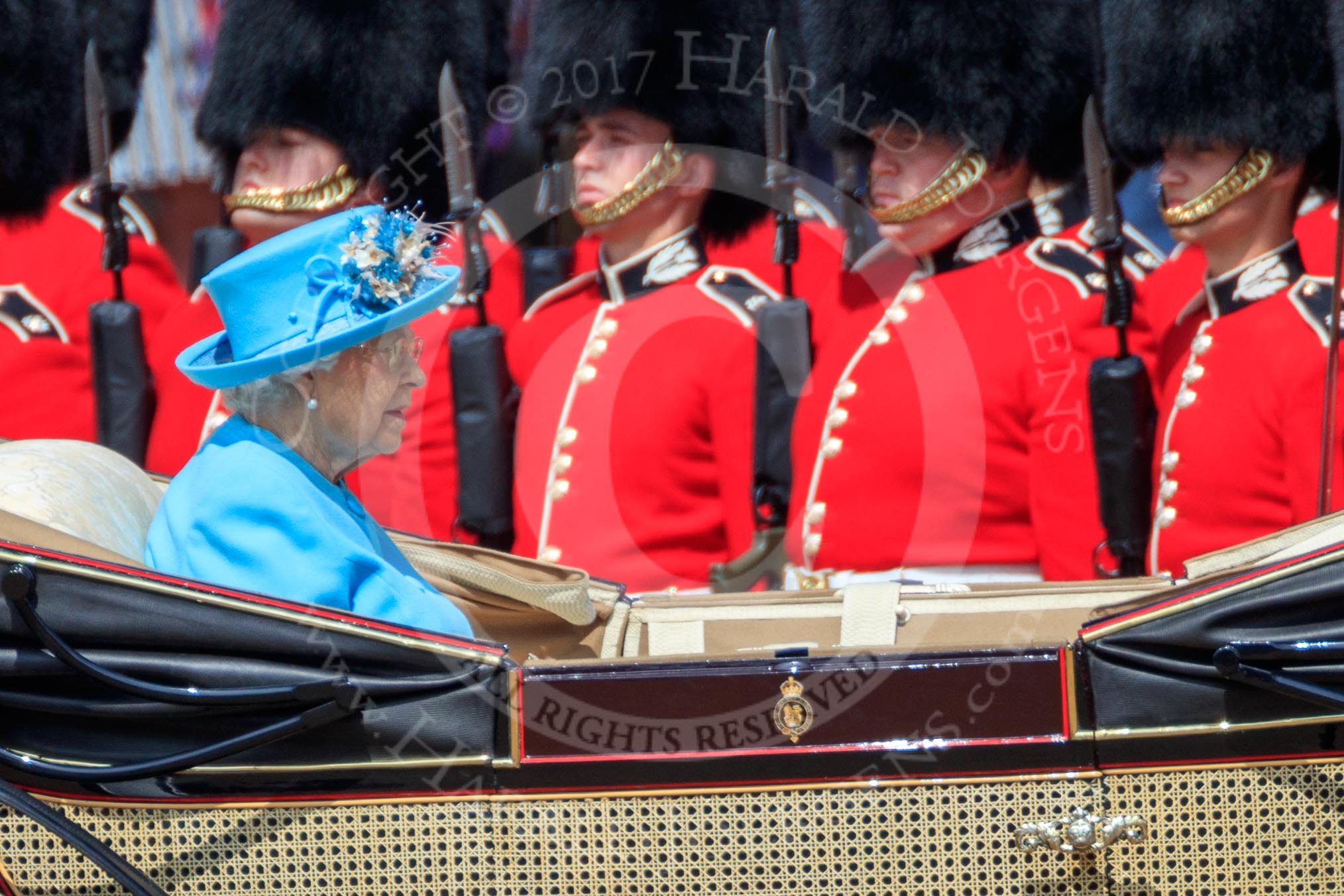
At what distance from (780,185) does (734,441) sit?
51 centimetres

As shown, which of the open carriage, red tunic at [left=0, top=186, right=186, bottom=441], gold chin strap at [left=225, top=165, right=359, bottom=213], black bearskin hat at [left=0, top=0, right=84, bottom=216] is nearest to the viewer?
the open carriage

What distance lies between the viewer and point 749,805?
157cm

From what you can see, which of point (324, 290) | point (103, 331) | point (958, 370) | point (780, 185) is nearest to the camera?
point (324, 290)

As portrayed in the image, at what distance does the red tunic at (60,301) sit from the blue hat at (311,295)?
1.66 metres

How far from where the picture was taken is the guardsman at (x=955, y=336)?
282 cm

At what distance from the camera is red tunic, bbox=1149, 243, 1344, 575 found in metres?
2.53

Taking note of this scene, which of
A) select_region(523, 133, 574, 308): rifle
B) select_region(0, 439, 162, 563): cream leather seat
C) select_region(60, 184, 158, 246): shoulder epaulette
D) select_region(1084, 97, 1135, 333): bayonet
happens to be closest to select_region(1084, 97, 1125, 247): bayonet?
select_region(1084, 97, 1135, 333): bayonet

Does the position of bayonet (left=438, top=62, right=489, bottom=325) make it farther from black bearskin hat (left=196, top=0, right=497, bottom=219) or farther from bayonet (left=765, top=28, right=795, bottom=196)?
bayonet (left=765, top=28, right=795, bottom=196)

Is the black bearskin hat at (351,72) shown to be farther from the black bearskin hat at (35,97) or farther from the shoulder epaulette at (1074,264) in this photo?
the shoulder epaulette at (1074,264)

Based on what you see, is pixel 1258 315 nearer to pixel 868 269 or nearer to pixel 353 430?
pixel 868 269

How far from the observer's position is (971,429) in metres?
2.83

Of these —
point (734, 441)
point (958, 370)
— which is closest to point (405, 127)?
point (734, 441)

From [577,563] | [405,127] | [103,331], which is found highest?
[405,127]

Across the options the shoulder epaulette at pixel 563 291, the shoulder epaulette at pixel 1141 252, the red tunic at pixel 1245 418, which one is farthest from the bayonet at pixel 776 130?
the red tunic at pixel 1245 418
